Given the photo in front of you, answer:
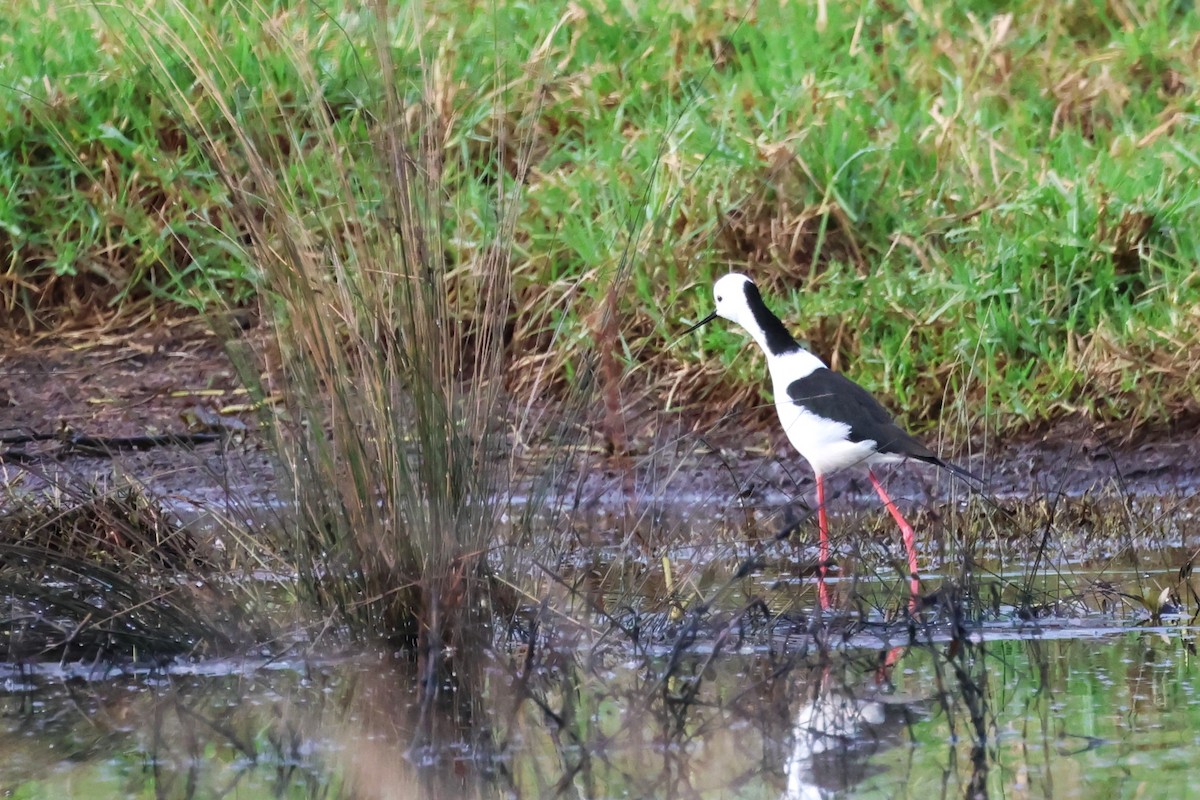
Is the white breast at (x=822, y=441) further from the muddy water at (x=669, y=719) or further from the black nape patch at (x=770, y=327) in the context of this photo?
the muddy water at (x=669, y=719)

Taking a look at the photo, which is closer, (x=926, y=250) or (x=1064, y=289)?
(x=1064, y=289)

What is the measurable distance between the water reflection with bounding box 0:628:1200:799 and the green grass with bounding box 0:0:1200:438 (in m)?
2.13

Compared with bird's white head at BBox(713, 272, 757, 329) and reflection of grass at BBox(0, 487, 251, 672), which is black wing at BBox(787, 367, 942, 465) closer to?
bird's white head at BBox(713, 272, 757, 329)

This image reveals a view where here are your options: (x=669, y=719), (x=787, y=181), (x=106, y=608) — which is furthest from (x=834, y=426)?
(x=106, y=608)

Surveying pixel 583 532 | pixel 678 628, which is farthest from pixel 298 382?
pixel 583 532

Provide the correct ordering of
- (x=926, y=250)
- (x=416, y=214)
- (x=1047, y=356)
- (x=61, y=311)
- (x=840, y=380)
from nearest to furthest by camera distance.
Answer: (x=416, y=214)
(x=840, y=380)
(x=1047, y=356)
(x=926, y=250)
(x=61, y=311)

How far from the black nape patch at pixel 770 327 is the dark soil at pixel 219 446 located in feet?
1.19

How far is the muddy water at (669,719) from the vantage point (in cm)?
304

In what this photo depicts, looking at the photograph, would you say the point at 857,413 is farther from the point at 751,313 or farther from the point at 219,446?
the point at 219,446

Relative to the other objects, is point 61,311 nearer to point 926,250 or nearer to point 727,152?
point 727,152

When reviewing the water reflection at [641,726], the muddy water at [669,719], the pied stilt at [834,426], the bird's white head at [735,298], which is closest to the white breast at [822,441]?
the pied stilt at [834,426]

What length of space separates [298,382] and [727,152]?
11.8 feet

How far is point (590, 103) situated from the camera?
7.87 m

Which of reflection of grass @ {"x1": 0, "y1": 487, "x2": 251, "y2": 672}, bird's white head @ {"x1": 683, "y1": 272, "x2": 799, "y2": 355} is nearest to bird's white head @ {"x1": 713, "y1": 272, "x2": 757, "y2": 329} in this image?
bird's white head @ {"x1": 683, "y1": 272, "x2": 799, "y2": 355}
